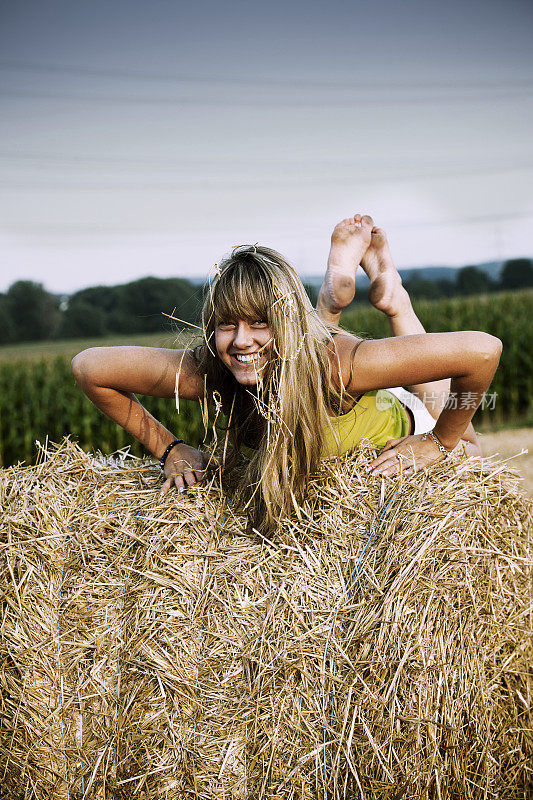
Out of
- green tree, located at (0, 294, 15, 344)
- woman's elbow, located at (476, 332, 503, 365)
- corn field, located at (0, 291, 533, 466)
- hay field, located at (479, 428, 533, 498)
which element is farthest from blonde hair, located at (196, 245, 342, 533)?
green tree, located at (0, 294, 15, 344)

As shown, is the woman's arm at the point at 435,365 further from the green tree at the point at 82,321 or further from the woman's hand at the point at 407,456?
the green tree at the point at 82,321

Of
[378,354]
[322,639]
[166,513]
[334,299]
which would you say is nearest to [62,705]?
[166,513]

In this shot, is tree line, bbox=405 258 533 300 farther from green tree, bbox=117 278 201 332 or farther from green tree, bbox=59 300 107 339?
green tree, bbox=59 300 107 339

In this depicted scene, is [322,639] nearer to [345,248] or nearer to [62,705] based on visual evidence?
[62,705]

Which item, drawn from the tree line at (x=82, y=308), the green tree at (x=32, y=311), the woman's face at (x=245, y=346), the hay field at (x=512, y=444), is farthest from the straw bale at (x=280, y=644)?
the green tree at (x=32, y=311)

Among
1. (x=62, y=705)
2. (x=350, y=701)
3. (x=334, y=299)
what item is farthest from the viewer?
(x=334, y=299)

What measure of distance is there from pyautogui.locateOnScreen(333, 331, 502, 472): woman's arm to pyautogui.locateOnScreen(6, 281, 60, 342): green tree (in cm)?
3220

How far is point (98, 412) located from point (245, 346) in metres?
5.48

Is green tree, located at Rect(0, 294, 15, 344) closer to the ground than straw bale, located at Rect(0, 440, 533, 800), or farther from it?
farther from it

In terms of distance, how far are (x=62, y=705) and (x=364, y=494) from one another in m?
1.19

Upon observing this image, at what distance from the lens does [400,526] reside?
188cm

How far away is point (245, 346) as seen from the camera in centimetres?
204

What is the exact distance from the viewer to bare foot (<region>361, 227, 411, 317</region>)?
122 inches

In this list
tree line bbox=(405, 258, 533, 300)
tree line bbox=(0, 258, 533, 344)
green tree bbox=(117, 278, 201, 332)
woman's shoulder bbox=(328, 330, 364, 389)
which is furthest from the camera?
tree line bbox=(405, 258, 533, 300)
